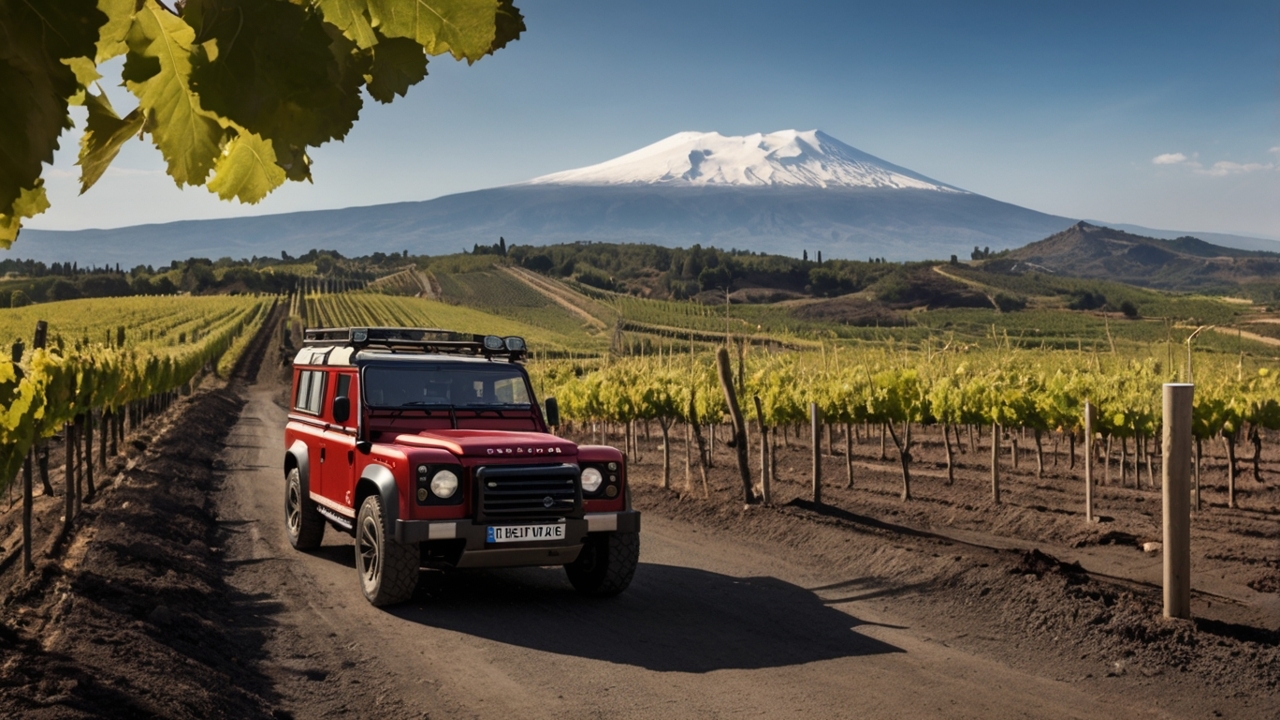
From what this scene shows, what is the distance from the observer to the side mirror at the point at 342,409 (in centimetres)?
973

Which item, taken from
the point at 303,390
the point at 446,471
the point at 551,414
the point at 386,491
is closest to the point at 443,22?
the point at 446,471

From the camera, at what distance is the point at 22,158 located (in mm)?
1182

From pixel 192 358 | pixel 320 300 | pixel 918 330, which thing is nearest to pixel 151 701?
pixel 192 358

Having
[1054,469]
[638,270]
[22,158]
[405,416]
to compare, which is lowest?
[1054,469]

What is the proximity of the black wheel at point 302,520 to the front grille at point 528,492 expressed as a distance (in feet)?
12.0

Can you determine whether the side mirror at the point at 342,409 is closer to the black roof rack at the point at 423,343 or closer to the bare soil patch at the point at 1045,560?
the black roof rack at the point at 423,343

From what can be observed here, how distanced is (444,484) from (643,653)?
2.22m

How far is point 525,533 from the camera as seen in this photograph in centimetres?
887

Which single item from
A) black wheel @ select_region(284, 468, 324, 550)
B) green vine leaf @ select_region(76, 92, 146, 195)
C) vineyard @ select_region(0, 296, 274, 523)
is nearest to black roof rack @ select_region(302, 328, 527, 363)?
black wheel @ select_region(284, 468, 324, 550)

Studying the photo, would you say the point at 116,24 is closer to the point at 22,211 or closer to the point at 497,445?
the point at 22,211

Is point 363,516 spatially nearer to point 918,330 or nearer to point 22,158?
point 22,158

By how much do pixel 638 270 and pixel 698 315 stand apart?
99.7 meters

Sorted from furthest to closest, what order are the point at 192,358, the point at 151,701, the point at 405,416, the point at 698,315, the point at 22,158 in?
the point at 698,315 < the point at 192,358 < the point at 405,416 < the point at 151,701 < the point at 22,158

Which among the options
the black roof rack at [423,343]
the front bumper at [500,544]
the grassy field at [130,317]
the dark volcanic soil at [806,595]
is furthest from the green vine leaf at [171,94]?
the grassy field at [130,317]
